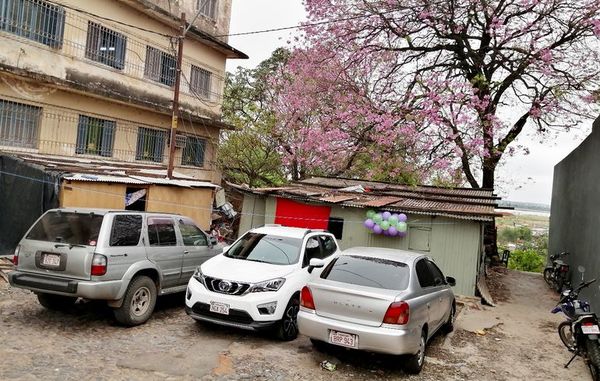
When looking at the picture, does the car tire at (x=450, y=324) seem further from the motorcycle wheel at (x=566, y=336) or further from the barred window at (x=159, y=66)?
the barred window at (x=159, y=66)

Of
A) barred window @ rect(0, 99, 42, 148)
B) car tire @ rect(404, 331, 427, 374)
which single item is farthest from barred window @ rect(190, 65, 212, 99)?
car tire @ rect(404, 331, 427, 374)

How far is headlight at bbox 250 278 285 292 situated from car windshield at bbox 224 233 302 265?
660 mm

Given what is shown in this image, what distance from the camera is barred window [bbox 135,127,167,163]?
683 inches

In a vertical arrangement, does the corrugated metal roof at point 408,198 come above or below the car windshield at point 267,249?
above

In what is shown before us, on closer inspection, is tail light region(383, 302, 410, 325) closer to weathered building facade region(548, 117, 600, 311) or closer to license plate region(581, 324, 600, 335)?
license plate region(581, 324, 600, 335)

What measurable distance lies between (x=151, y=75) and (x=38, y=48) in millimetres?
4658

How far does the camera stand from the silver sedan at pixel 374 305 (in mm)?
5527

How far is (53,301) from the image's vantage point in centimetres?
741

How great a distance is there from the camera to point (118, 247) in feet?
21.9

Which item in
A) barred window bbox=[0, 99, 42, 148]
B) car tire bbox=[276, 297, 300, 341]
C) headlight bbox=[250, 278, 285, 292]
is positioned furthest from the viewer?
barred window bbox=[0, 99, 42, 148]

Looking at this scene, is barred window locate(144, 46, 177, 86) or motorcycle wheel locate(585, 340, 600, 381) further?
barred window locate(144, 46, 177, 86)

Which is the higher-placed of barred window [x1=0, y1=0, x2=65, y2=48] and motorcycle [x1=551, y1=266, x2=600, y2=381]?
barred window [x1=0, y1=0, x2=65, y2=48]

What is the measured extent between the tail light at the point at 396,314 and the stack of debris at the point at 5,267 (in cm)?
770

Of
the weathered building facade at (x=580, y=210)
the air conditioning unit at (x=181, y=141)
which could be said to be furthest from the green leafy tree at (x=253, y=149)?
the weathered building facade at (x=580, y=210)
